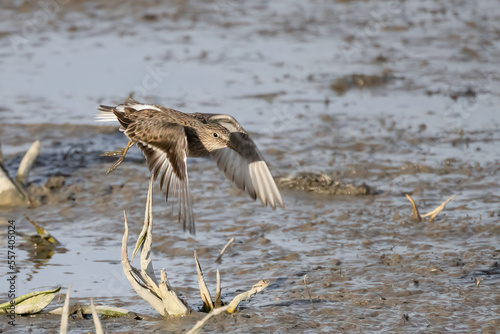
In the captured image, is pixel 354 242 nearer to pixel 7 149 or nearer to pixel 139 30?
pixel 7 149

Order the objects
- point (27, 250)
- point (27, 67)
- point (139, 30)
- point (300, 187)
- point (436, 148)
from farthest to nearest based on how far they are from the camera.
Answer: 1. point (139, 30)
2. point (27, 67)
3. point (436, 148)
4. point (300, 187)
5. point (27, 250)

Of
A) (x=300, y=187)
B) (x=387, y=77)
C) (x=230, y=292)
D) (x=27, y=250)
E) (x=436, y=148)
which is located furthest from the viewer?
(x=387, y=77)

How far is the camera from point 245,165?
5.74 m

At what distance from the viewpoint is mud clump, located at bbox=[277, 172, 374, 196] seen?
7609 mm

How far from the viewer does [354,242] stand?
6598 millimetres

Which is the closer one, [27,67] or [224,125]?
[224,125]

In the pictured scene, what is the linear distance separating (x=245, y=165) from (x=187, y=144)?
0.55 meters

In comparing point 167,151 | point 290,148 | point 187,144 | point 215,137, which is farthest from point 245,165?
point 290,148

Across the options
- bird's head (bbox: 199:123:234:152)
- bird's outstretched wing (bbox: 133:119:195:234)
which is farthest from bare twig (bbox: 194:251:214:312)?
bird's head (bbox: 199:123:234:152)

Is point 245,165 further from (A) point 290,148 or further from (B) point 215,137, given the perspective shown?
(A) point 290,148

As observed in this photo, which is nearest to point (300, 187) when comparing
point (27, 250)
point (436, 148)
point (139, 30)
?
point (436, 148)

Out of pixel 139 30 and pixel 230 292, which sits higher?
pixel 139 30

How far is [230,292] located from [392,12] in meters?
9.38

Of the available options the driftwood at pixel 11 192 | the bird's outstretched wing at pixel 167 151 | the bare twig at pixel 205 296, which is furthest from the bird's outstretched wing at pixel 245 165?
the driftwood at pixel 11 192
